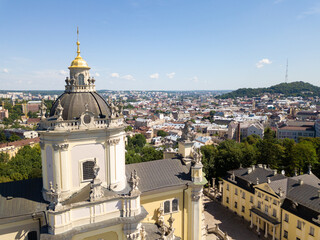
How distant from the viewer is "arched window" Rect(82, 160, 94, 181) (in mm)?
22547

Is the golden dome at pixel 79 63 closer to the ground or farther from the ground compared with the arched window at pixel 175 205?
farther from the ground

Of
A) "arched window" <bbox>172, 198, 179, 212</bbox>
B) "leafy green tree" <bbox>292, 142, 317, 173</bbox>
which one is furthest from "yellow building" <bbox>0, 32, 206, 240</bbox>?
"leafy green tree" <bbox>292, 142, 317, 173</bbox>

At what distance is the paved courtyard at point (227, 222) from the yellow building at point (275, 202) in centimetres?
123

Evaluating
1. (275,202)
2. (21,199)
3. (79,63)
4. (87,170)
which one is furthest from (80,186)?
(275,202)

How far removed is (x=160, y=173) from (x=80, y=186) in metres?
9.47

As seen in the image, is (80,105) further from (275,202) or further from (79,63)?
(275,202)

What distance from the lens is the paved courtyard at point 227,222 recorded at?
3747 cm

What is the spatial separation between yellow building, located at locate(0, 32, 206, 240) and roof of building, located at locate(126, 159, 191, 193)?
0.72 meters

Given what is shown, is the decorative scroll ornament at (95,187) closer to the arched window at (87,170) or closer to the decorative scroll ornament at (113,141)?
the arched window at (87,170)

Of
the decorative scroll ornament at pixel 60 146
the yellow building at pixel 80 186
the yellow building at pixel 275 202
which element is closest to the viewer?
the yellow building at pixel 80 186

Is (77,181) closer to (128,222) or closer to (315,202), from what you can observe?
(128,222)

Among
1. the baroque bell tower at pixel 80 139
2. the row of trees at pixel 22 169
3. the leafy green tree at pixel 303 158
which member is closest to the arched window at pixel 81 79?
the baroque bell tower at pixel 80 139

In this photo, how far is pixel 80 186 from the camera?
22.4m

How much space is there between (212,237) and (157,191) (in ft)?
43.9
